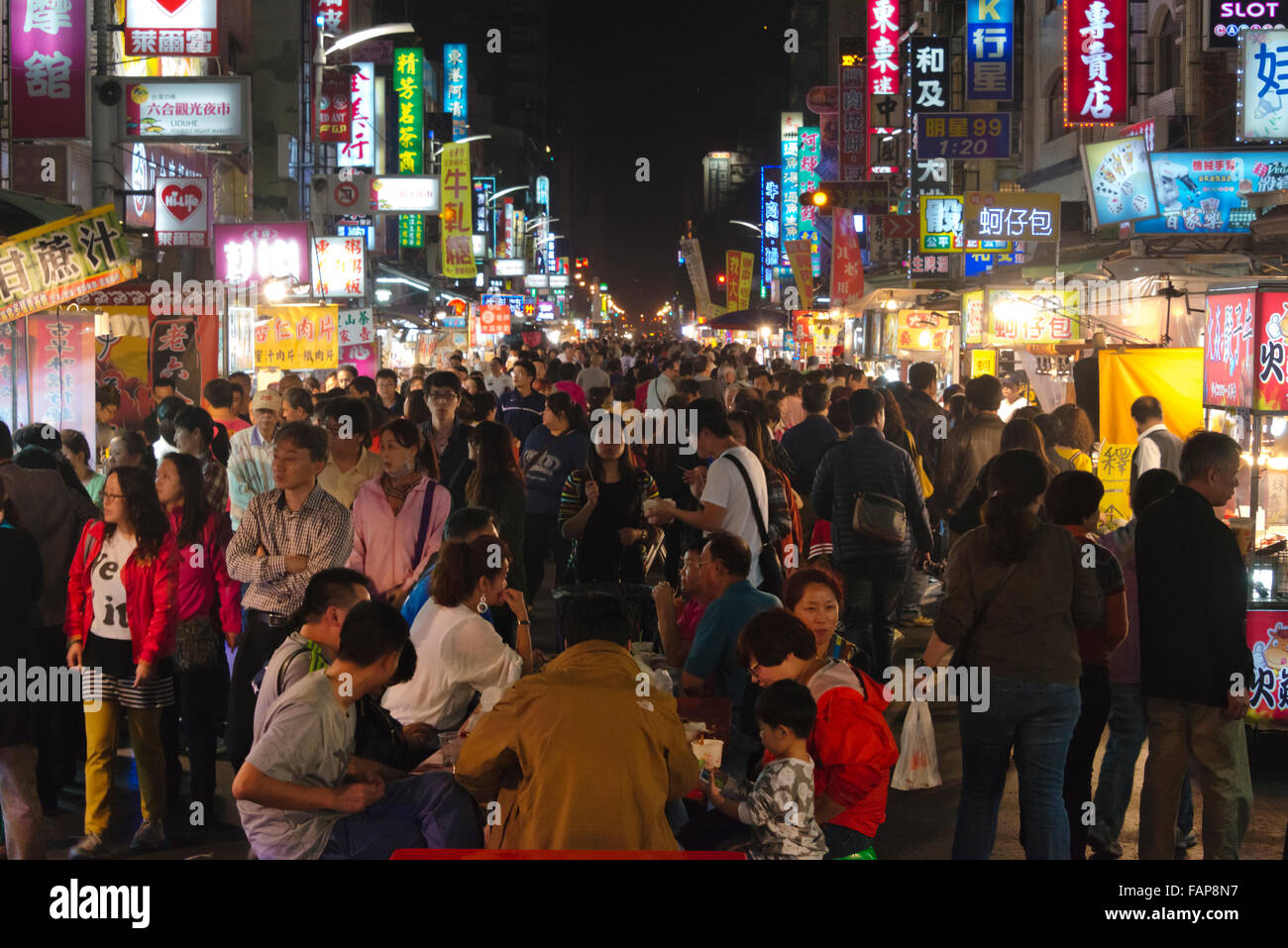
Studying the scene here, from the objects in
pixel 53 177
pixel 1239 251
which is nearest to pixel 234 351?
pixel 53 177

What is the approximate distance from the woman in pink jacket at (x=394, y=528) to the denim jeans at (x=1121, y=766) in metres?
3.84

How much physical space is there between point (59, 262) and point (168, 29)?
7.66 meters

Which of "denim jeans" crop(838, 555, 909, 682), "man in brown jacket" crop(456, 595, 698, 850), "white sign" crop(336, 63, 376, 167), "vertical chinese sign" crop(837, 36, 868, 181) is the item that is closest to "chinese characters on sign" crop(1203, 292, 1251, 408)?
"denim jeans" crop(838, 555, 909, 682)

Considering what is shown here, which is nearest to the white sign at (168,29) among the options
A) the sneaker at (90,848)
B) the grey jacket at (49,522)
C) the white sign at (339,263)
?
the white sign at (339,263)

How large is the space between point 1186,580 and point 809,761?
7.80ft

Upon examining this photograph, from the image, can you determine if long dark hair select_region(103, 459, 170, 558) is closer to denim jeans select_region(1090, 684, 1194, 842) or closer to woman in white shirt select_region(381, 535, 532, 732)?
woman in white shirt select_region(381, 535, 532, 732)

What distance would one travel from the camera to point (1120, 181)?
→ 49.5 feet

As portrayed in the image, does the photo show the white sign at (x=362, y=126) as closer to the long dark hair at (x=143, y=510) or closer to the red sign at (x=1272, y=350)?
the long dark hair at (x=143, y=510)

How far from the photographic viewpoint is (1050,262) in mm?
19719

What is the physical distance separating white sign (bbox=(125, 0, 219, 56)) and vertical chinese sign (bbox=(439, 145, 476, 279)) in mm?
21982

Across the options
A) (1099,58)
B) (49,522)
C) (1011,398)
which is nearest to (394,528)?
(49,522)

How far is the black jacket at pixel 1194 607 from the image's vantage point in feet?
18.5

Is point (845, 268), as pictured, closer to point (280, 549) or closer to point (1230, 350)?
point (1230, 350)
